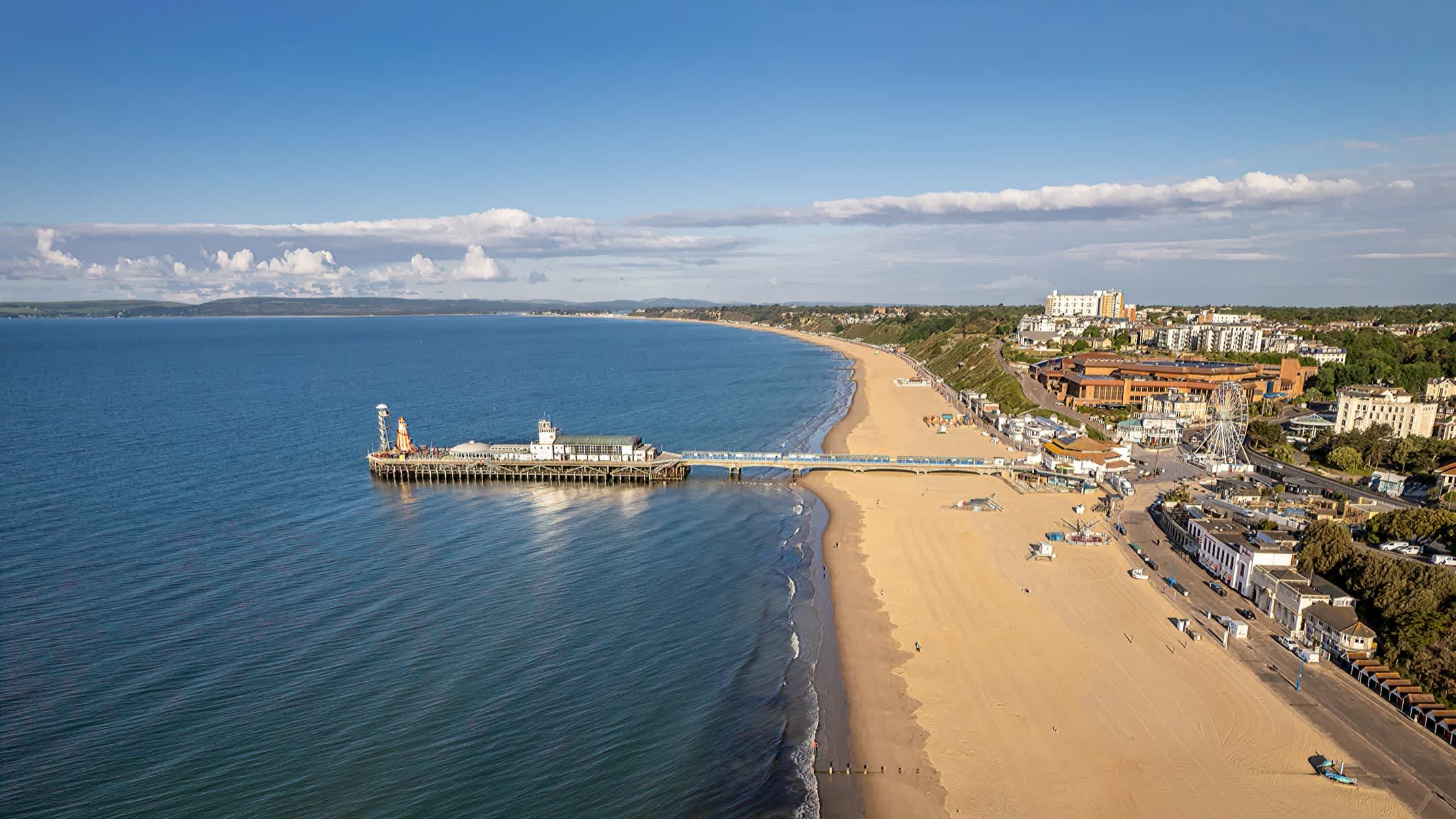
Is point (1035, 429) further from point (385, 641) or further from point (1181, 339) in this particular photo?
point (1181, 339)

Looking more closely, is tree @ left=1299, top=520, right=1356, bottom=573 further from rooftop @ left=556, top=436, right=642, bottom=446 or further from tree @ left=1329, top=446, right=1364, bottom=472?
rooftop @ left=556, top=436, right=642, bottom=446

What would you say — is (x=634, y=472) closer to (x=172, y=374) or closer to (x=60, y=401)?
(x=60, y=401)

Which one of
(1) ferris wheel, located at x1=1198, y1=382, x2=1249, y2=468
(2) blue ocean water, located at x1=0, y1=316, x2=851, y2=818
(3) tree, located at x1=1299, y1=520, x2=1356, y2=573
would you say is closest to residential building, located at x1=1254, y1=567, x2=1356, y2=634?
(3) tree, located at x1=1299, y1=520, x2=1356, y2=573

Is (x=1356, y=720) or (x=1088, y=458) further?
(x=1088, y=458)

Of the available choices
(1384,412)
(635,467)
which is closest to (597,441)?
(635,467)

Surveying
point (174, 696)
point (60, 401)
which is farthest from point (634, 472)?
point (60, 401)

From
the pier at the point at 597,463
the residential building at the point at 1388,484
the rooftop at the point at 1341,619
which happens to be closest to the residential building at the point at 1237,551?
the rooftop at the point at 1341,619
